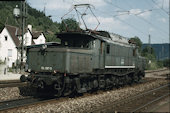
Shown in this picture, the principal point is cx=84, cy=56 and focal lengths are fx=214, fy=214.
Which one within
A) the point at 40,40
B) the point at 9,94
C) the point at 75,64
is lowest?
the point at 9,94

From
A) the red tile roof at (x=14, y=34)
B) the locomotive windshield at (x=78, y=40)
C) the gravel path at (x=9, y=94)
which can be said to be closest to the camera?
the gravel path at (x=9, y=94)

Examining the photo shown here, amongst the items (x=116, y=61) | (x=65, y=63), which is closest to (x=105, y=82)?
(x=116, y=61)

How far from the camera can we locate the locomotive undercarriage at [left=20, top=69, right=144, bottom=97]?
11.7m

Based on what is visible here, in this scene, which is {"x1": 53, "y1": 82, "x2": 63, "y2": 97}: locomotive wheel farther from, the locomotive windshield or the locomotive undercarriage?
the locomotive windshield

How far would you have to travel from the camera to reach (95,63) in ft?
46.3

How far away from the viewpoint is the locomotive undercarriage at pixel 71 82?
11.7 meters

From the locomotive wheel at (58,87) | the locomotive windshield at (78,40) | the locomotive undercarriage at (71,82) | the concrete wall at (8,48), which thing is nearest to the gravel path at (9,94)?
the locomotive undercarriage at (71,82)

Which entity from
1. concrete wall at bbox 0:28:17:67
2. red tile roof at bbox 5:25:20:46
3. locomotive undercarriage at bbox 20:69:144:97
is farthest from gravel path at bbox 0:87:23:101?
red tile roof at bbox 5:25:20:46

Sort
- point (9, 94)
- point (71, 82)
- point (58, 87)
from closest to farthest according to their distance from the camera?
point (58, 87)
point (71, 82)
point (9, 94)

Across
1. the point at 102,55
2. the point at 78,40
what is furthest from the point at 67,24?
the point at 78,40

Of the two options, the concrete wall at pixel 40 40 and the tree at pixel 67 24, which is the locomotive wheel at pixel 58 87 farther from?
the concrete wall at pixel 40 40

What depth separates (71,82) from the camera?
39.8ft

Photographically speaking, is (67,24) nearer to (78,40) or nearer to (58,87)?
(78,40)

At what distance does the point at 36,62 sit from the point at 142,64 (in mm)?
13986
